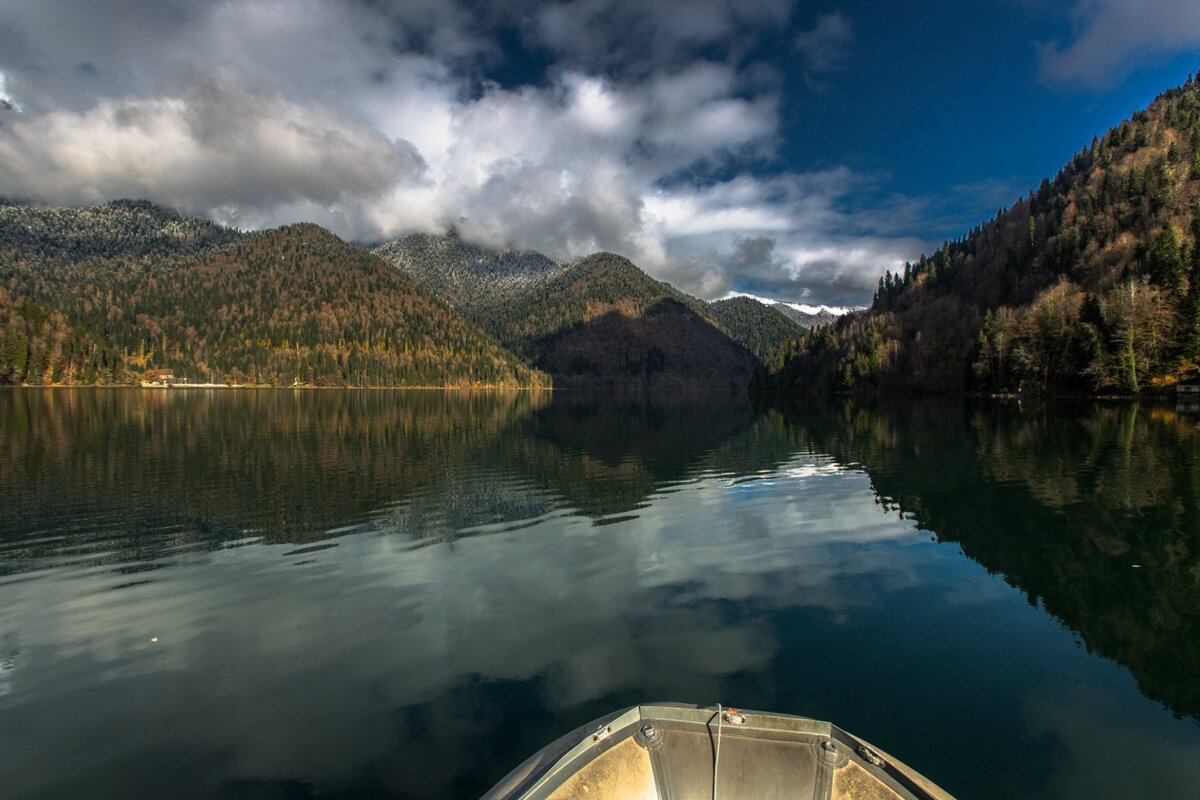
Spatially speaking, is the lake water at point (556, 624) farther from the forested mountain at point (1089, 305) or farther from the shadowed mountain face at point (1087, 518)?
the forested mountain at point (1089, 305)

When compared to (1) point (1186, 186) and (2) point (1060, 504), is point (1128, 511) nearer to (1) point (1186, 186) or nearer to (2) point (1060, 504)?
(2) point (1060, 504)

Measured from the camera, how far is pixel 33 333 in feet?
613

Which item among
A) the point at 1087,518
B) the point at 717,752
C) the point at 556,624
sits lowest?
the point at 556,624

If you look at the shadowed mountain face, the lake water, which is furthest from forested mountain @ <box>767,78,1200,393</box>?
the lake water

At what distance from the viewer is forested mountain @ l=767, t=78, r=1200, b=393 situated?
10144 cm

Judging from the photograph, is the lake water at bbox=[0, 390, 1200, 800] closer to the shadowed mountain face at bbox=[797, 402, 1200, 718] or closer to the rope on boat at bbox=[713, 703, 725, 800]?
the shadowed mountain face at bbox=[797, 402, 1200, 718]

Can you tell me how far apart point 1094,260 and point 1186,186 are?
46.7 meters

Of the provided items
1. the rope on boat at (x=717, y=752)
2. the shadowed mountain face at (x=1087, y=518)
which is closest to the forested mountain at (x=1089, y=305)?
the shadowed mountain face at (x=1087, y=518)

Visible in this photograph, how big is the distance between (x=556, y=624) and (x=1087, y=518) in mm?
24413

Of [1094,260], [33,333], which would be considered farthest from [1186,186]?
[33,333]

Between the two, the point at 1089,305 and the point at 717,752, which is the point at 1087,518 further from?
the point at 1089,305

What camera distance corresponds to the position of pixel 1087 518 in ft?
82.8

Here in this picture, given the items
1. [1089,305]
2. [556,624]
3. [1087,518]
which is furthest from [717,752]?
[1089,305]

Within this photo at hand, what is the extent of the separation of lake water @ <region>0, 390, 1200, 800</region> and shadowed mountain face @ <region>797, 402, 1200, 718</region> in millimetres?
157
